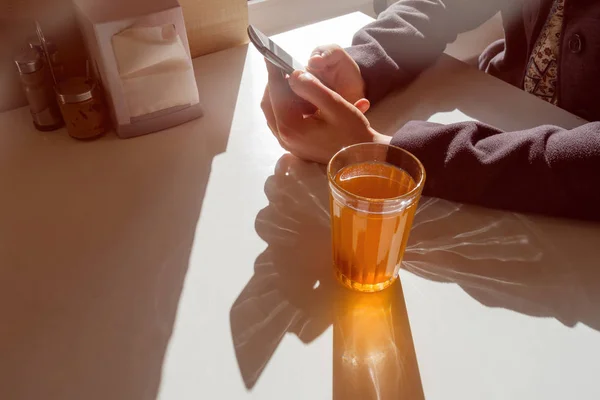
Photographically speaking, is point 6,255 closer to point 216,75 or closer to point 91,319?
point 91,319

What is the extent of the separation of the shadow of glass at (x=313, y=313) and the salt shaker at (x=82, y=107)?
33cm

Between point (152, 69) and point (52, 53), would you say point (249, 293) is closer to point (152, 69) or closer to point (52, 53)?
point (152, 69)

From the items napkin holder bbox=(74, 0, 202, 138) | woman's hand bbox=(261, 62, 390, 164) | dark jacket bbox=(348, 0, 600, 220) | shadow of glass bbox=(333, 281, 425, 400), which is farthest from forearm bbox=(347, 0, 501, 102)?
shadow of glass bbox=(333, 281, 425, 400)

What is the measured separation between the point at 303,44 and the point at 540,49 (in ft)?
1.55

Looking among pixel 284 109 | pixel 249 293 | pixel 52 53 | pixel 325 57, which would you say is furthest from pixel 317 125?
pixel 52 53

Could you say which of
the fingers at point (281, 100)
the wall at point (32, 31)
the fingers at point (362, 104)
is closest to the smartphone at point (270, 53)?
the fingers at point (281, 100)

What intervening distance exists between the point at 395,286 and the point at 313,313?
10 centimetres

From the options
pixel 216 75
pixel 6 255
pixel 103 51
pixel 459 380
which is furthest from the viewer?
pixel 216 75

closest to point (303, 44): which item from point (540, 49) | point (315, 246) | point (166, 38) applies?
point (166, 38)

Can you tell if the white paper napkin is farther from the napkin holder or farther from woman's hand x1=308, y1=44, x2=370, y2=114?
woman's hand x1=308, y1=44, x2=370, y2=114

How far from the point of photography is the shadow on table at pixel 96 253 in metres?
0.45

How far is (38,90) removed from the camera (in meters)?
0.75

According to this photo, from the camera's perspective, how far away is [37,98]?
76cm

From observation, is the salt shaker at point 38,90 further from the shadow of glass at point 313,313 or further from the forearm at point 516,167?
the forearm at point 516,167
